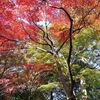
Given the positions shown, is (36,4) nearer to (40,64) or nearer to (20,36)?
(20,36)

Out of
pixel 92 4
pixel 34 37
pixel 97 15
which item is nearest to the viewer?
pixel 92 4

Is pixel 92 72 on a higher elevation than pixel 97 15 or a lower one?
lower

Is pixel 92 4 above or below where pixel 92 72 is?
above

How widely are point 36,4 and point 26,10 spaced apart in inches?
36.7

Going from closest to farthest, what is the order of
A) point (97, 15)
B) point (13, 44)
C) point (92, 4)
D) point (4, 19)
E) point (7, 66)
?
point (92, 4) < point (97, 15) < point (4, 19) < point (13, 44) < point (7, 66)

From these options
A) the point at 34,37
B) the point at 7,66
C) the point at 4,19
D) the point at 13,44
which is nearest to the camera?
the point at 4,19

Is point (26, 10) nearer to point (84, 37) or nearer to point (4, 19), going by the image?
point (4, 19)

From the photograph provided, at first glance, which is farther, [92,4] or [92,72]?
[92,72]

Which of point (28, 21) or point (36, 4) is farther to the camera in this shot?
point (28, 21)

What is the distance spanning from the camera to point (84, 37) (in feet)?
55.0

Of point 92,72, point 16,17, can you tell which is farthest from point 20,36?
point 92,72

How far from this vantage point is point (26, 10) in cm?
1371

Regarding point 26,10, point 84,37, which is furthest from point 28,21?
point 84,37

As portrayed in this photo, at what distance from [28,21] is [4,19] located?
51.1 inches
